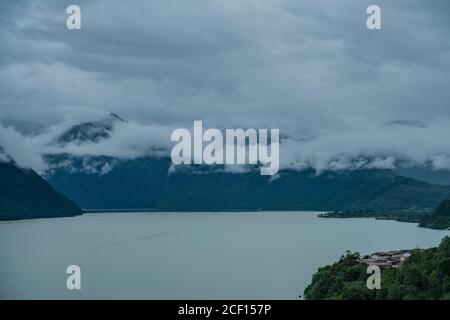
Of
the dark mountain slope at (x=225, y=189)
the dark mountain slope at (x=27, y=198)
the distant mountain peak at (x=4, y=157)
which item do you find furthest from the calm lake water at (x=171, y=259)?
the dark mountain slope at (x=225, y=189)

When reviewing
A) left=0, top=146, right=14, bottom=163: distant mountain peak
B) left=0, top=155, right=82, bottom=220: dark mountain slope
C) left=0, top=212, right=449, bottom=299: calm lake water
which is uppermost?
left=0, top=146, right=14, bottom=163: distant mountain peak

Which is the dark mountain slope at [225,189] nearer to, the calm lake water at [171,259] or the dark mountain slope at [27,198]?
the dark mountain slope at [27,198]

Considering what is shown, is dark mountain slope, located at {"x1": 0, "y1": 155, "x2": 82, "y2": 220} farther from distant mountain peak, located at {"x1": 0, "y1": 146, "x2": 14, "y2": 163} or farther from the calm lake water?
the calm lake water

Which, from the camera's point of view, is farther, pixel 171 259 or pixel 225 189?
pixel 225 189

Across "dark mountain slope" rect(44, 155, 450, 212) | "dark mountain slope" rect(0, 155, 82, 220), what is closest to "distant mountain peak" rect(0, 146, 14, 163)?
"dark mountain slope" rect(0, 155, 82, 220)

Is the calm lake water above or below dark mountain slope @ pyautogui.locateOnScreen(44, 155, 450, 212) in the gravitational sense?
below

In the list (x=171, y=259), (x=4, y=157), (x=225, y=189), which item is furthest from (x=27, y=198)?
(x=171, y=259)

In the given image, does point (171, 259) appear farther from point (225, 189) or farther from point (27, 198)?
Answer: point (225, 189)
